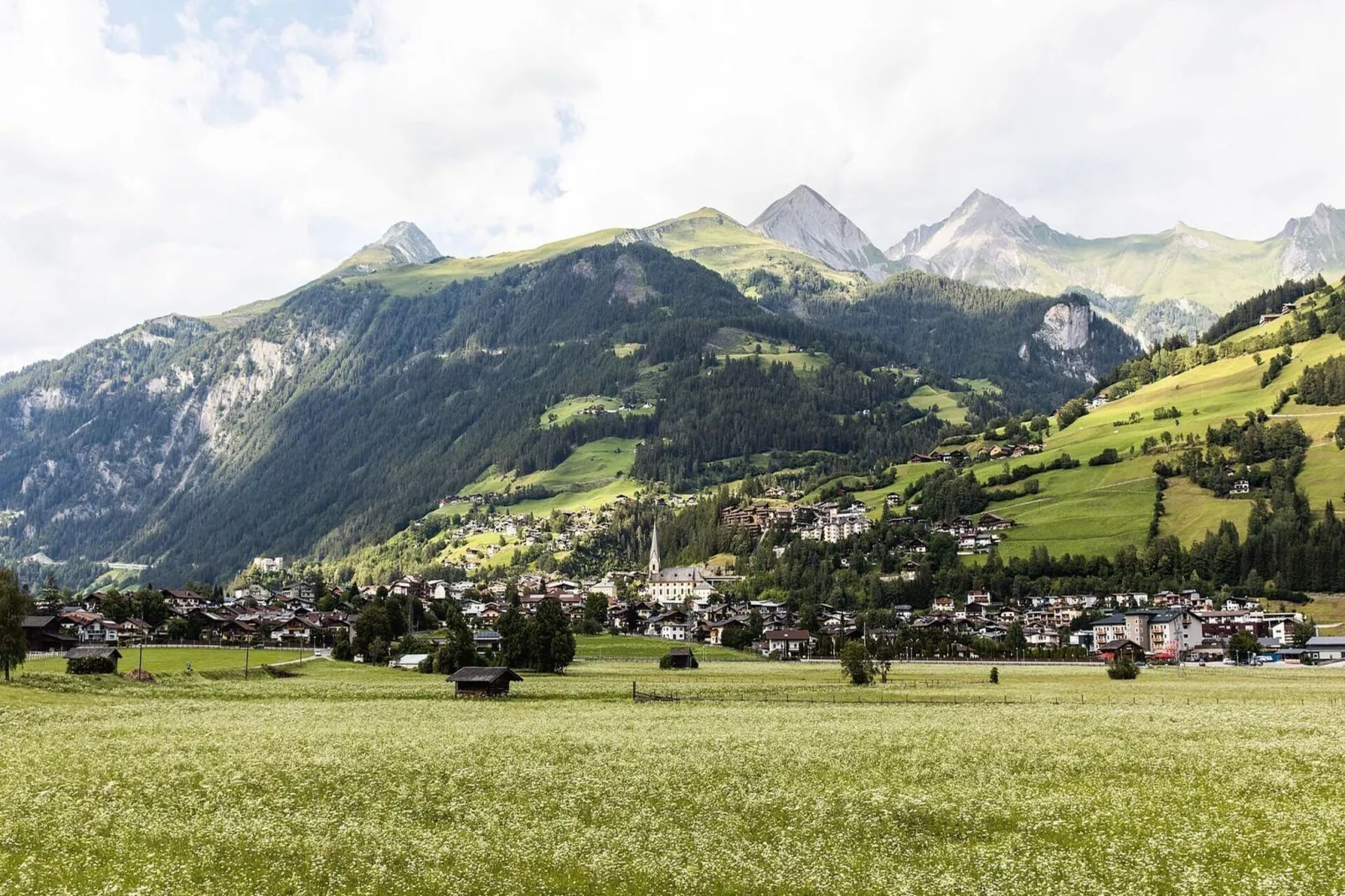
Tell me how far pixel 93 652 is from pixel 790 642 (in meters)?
96.5

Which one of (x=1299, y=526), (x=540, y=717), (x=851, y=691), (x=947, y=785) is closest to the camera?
(x=947, y=785)

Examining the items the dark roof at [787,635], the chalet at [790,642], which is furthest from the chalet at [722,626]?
the chalet at [790,642]

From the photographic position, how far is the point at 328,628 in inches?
7259

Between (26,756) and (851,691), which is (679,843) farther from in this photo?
(851,691)

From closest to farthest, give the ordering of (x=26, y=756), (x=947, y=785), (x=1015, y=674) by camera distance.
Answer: (x=947, y=785)
(x=26, y=756)
(x=1015, y=674)

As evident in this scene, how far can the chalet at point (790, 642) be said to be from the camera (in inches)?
6486

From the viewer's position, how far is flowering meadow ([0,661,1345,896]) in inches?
1329

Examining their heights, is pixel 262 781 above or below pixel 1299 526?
below

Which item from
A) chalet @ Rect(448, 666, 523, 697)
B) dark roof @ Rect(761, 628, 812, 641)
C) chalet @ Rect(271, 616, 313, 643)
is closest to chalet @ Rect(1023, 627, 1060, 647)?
dark roof @ Rect(761, 628, 812, 641)

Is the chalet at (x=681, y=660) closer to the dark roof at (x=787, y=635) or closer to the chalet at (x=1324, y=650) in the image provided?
the dark roof at (x=787, y=635)

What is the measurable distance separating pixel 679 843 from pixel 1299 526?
179127 millimetres

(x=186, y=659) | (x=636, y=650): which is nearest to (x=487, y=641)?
(x=636, y=650)

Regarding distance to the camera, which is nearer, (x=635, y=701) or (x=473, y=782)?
(x=473, y=782)

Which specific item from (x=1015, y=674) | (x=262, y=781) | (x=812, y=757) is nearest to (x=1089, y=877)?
(x=812, y=757)
